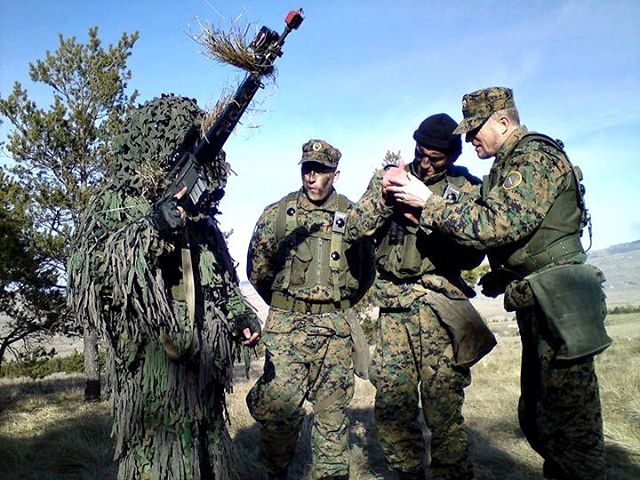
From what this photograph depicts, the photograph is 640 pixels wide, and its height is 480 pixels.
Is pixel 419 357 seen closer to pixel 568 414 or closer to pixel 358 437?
pixel 568 414

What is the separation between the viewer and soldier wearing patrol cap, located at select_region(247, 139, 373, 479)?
386 centimetres

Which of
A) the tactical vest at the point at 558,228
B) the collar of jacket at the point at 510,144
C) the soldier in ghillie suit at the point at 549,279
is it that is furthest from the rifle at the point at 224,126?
the tactical vest at the point at 558,228

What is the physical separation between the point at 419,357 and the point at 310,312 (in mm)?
1000

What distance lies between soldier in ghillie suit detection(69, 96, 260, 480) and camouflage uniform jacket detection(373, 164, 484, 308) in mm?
952

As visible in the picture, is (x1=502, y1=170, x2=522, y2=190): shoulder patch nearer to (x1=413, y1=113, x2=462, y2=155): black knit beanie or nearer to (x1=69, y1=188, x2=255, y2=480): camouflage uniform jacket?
(x1=413, y1=113, x2=462, y2=155): black knit beanie

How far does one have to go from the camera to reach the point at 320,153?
405cm

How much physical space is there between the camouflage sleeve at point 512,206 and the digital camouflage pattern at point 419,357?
0.51m

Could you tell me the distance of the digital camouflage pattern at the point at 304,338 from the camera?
3.85 meters

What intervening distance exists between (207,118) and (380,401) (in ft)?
6.76

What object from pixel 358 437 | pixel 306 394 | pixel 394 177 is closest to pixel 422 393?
pixel 306 394

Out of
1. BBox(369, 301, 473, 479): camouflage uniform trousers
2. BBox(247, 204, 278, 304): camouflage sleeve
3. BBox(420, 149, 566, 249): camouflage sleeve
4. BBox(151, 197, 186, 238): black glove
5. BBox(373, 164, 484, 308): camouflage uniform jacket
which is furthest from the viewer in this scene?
BBox(247, 204, 278, 304): camouflage sleeve

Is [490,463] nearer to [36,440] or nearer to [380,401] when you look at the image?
[380,401]

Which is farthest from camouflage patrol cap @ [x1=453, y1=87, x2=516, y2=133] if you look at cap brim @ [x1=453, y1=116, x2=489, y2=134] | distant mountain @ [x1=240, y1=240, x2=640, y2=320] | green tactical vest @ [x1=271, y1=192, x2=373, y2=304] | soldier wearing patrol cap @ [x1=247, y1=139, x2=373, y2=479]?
distant mountain @ [x1=240, y1=240, x2=640, y2=320]

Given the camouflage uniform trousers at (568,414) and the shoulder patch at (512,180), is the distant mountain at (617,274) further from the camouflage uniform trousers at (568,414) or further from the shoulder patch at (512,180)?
the shoulder patch at (512,180)
